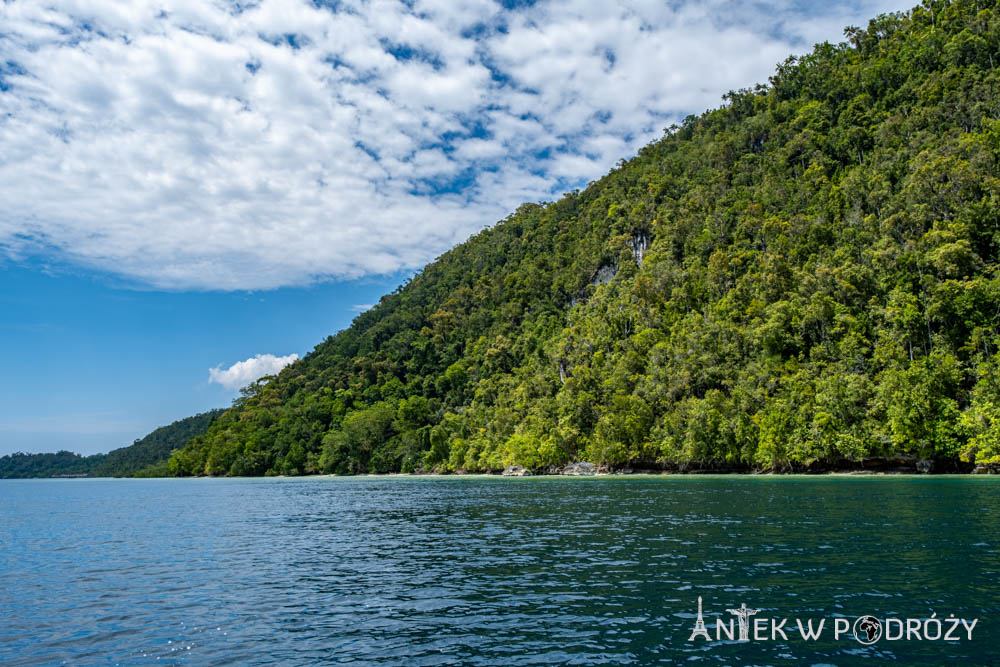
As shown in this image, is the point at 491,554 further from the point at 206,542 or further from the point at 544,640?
the point at 206,542

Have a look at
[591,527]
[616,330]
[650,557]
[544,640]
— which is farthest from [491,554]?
[616,330]

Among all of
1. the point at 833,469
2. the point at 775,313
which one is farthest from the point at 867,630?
the point at 775,313

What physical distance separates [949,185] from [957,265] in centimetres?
1852

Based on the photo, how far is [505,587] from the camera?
19.9m

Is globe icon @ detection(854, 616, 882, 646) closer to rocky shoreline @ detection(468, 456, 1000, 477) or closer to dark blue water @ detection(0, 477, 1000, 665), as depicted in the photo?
dark blue water @ detection(0, 477, 1000, 665)

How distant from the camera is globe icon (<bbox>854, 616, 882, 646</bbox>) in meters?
13.5

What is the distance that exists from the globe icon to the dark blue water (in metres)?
0.30

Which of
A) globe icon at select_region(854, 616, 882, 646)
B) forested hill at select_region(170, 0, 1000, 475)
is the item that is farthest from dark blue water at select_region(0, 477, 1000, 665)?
forested hill at select_region(170, 0, 1000, 475)

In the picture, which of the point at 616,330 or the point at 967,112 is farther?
the point at 616,330

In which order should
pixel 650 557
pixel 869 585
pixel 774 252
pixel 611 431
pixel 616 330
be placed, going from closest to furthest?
pixel 869 585, pixel 650 557, pixel 611 431, pixel 774 252, pixel 616 330

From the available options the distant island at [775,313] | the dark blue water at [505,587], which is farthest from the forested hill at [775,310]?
the dark blue water at [505,587]

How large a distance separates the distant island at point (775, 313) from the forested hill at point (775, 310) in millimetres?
418

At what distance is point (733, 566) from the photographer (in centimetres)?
2130

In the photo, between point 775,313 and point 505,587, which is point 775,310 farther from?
point 505,587
